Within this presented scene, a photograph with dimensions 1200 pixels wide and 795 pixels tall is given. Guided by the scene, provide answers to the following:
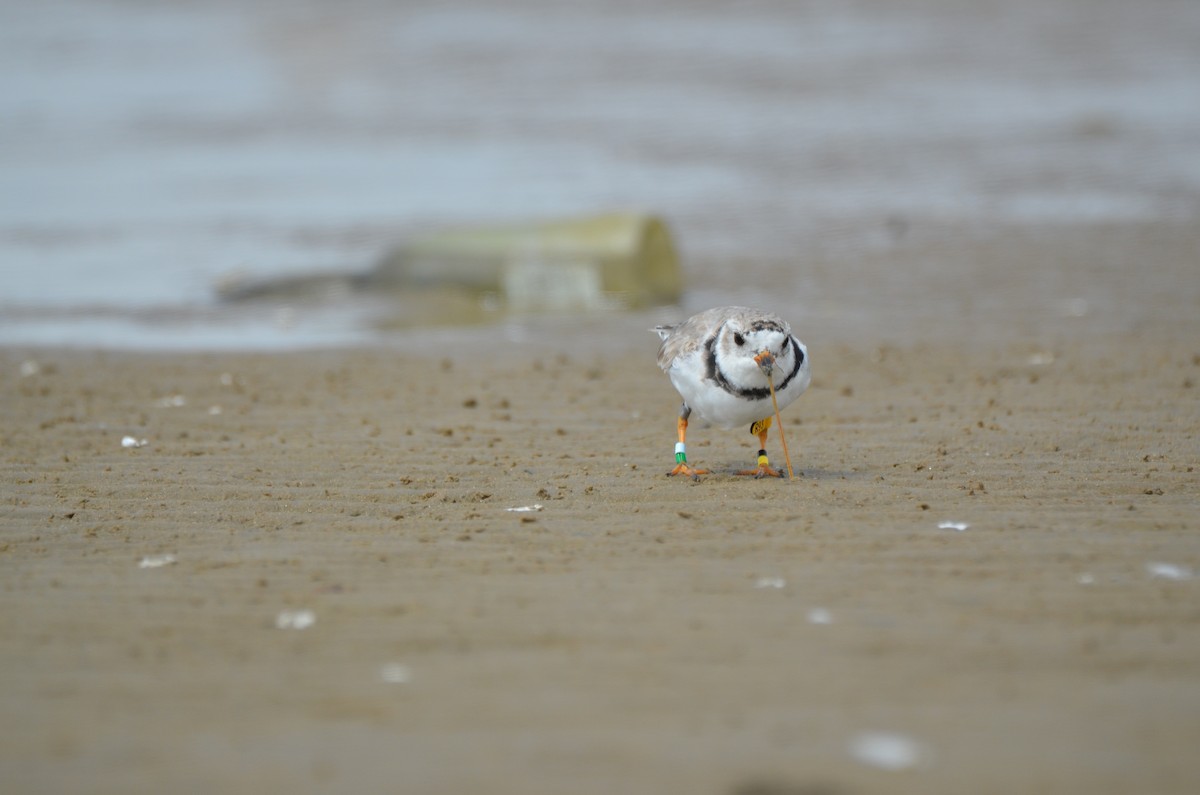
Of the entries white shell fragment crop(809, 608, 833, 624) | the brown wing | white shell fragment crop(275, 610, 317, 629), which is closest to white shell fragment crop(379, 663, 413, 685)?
white shell fragment crop(275, 610, 317, 629)

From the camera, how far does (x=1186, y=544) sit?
244 inches

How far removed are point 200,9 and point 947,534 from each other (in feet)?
109

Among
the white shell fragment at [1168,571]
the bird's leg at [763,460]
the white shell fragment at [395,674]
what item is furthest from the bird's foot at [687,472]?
the white shell fragment at [395,674]

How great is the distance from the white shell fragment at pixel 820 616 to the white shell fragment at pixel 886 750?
0.91 m

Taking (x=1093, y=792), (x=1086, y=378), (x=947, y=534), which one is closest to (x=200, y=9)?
(x=1086, y=378)

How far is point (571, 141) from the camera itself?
2422 centimetres

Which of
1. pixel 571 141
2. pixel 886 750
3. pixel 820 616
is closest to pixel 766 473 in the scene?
pixel 820 616

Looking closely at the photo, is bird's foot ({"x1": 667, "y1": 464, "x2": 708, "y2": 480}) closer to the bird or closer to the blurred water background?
the bird

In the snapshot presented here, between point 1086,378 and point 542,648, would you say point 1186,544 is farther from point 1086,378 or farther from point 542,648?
point 1086,378

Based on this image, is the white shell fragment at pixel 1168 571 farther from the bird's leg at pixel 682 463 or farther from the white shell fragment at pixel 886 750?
the bird's leg at pixel 682 463

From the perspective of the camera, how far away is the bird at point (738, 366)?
7168 millimetres

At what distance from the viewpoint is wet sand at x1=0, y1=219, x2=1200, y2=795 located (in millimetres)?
4426

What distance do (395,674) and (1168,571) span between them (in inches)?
122

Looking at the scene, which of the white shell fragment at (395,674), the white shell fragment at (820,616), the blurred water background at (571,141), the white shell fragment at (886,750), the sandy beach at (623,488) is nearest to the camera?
the white shell fragment at (886,750)
